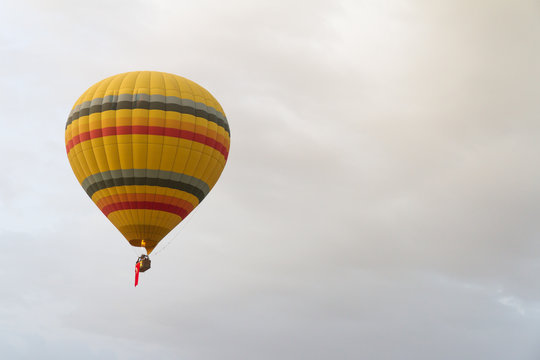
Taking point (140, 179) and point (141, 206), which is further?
point (141, 206)

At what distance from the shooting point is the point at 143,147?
42812 millimetres

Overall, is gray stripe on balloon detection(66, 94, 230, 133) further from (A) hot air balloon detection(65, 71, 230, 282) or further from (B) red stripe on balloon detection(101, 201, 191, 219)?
(B) red stripe on balloon detection(101, 201, 191, 219)

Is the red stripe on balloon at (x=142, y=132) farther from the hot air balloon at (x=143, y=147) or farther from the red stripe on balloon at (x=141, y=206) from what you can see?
the red stripe on balloon at (x=141, y=206)

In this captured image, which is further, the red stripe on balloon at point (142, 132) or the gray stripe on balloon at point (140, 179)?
the gray stripe on balloon at point (140, 179)

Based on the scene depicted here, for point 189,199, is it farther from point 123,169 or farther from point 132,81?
point 132,81

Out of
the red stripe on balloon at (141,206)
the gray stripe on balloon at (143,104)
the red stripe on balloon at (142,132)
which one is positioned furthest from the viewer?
the red stripe on balloon at (141,206)

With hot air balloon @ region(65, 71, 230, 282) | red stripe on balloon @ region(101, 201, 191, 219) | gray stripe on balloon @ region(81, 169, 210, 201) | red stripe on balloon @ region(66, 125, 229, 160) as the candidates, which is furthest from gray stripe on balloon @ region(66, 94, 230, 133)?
red stripe on balloon @ region(101, 201, 191, 219)

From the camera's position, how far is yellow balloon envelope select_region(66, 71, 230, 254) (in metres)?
42.9

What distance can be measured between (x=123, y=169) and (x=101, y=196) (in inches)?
87.8

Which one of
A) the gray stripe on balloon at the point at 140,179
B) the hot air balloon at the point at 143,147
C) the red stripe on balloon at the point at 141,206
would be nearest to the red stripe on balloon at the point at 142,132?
the hot air balloon at the point at 143,147

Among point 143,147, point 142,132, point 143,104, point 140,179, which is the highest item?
point 143,104

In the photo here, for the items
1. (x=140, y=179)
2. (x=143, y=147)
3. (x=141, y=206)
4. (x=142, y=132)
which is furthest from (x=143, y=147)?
(x=141, y=206)

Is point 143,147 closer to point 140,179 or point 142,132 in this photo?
point 142,132

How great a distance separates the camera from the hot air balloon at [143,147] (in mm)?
42906
